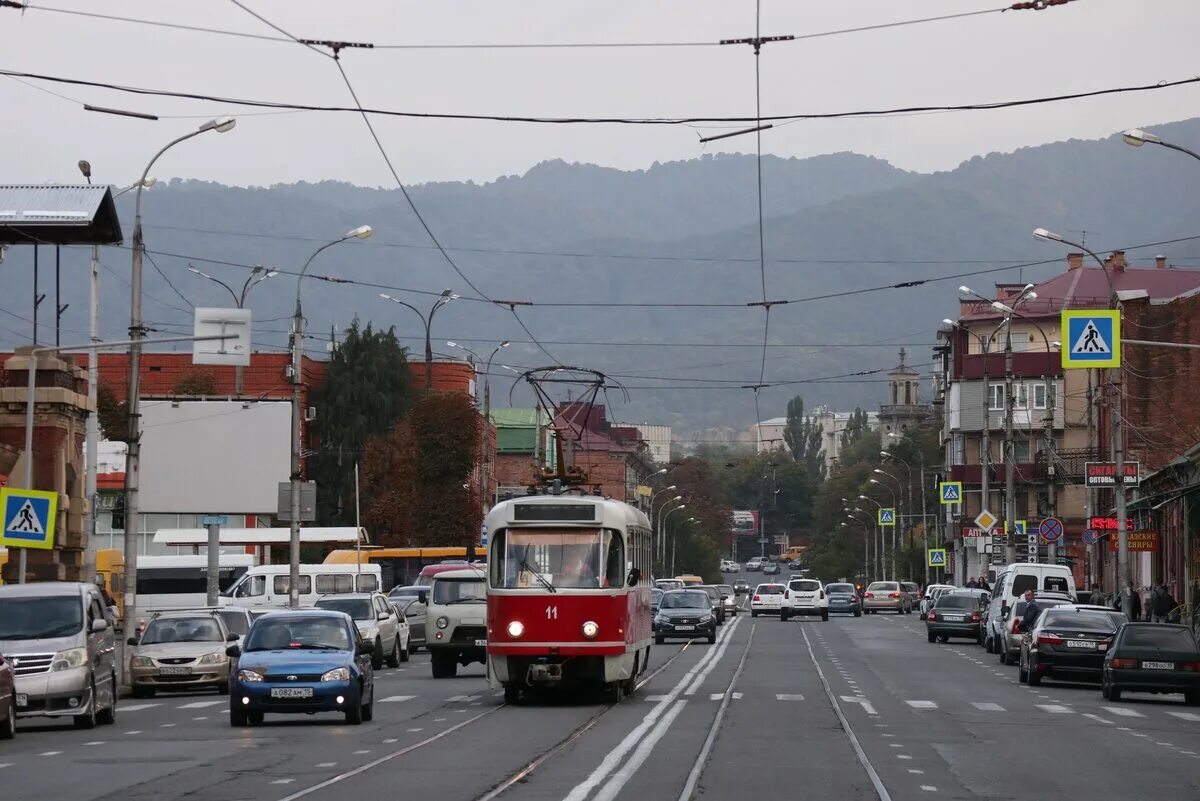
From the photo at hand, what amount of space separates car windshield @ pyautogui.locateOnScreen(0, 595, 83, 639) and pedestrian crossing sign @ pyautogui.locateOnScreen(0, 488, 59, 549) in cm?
993

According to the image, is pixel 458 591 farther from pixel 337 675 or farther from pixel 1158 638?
pixel 337 675

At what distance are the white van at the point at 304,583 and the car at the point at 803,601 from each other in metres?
28.8

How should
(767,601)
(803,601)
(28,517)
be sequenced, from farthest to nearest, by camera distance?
1. (767,601)
2. (803,601)
3. (28,517)

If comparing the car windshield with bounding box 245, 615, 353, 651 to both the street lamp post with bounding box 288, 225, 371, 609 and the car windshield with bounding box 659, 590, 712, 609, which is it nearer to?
the street lamp post with bounding box 288, 225, 371, 609

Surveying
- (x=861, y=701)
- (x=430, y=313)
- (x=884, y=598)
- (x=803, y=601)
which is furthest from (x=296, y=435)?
(x=884, y=598)

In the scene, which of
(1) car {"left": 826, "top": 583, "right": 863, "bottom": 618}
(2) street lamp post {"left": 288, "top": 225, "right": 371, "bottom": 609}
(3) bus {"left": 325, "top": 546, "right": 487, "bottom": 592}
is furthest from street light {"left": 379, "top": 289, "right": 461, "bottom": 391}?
(1) car {"left": 826, "top": 583, "right": 863, "bottom": 618}

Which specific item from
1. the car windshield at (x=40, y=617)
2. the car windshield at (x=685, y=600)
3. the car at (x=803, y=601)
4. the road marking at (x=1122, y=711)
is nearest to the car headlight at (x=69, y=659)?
the car windshield at (x=40, y=617)

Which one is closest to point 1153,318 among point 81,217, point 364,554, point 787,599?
point 787,599

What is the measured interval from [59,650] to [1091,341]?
803 inches

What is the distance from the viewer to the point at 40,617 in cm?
2466

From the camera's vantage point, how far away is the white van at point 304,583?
55.1 meters

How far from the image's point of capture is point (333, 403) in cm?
10356

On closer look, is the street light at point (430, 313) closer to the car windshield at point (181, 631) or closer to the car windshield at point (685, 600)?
the car windshield at point (685, 600)

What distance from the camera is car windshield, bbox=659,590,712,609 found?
56.9 meters
